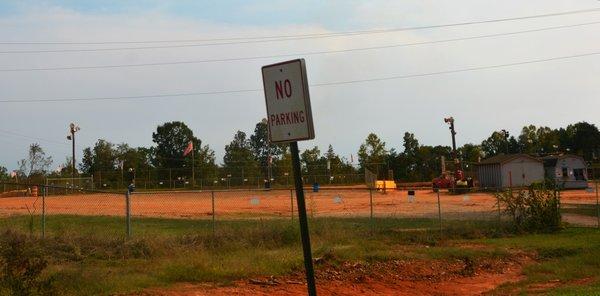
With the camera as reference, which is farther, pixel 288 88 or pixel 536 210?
pixel 536 210

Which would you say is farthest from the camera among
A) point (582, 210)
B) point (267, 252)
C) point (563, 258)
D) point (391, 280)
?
point (582, 210)

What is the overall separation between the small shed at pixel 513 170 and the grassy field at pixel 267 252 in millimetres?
41955

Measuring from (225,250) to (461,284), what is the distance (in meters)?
5.68

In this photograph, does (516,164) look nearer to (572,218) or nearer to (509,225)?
(572,218)

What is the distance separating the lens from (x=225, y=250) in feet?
49.4

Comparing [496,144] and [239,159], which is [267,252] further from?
[496,144]

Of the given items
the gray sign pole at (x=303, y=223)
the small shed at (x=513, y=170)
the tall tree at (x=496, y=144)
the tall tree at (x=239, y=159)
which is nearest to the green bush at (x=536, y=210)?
the gray sign pole at (x=303, y=223)

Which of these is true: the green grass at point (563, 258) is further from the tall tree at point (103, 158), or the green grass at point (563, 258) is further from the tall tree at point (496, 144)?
the tall tree at point (496, 144)

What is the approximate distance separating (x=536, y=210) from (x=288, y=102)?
18561 millimetres

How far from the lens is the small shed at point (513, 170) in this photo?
61250 millimetres

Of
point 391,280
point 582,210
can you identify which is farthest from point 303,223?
point 582,210

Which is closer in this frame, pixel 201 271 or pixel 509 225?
pixel 201 271

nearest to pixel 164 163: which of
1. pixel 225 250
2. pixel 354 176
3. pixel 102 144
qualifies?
pixel 102 144

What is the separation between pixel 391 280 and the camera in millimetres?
12961
